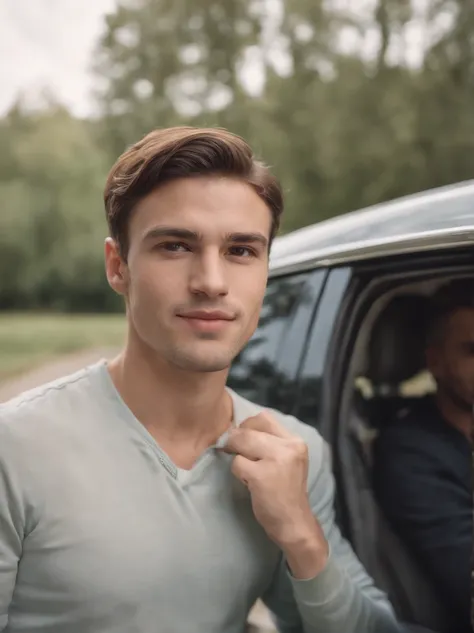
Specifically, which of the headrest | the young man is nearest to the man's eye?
the young man

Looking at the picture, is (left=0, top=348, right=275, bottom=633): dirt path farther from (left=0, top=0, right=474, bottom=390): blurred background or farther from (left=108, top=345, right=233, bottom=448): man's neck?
(left=108, top=345, right=233, bottom=448): man's neck

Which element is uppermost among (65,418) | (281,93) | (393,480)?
(281,93)

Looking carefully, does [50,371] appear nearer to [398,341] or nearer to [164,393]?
[398,341]

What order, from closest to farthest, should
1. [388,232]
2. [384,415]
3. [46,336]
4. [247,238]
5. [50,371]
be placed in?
[247,238] → [388,232] → [384,415] → [50,371] → [46,336]

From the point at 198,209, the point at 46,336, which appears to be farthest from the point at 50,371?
the point at 198,209

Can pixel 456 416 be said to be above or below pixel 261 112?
below

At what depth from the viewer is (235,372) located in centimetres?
145

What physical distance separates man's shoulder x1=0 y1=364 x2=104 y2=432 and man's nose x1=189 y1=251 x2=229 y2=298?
0.19m

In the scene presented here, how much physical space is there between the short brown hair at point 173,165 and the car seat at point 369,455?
1.80 ft

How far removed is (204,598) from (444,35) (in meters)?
3.16

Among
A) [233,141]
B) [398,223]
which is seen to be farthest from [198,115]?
[233,141]

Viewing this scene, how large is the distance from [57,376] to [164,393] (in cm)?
83

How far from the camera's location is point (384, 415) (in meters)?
1.50

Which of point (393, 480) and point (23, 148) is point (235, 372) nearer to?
point (393, 480)
